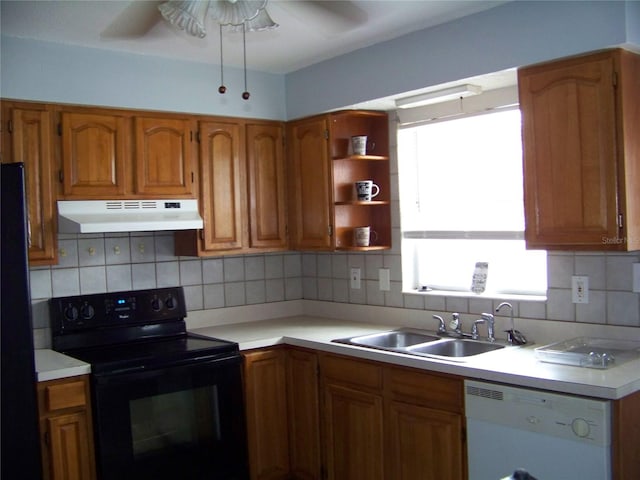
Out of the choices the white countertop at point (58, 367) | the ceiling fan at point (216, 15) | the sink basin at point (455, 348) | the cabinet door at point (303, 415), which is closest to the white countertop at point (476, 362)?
the cabinet door at point (303, 415)

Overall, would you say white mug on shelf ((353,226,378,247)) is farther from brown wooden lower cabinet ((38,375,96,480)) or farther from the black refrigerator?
the black refrigerator

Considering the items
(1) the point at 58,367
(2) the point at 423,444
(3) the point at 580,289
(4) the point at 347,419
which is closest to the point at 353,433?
(4) the point at 347,419

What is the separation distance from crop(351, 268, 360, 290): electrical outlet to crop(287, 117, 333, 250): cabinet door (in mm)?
324

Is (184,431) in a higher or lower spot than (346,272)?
lower

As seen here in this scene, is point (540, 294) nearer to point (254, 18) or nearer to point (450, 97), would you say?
point (450, 97)

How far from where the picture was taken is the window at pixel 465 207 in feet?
10.6

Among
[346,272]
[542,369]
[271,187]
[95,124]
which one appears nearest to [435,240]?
[346,272]

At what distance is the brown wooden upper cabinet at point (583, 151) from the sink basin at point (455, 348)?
57 centimetres

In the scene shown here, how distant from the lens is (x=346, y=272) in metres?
4.03

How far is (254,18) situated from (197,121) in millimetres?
1196

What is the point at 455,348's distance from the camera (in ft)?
10.4

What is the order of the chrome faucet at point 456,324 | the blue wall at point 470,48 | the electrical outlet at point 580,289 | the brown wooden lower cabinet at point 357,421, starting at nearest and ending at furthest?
the blue wall at point 470,48, the brown wooden lower cabinet at point 357,421, the electrical outlet at point 580,289, the chrome faucet at point 456,324

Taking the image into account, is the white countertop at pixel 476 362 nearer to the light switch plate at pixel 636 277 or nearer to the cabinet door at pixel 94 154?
the light switch plate at pixel 636 277

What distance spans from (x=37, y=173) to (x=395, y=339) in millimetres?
1921
